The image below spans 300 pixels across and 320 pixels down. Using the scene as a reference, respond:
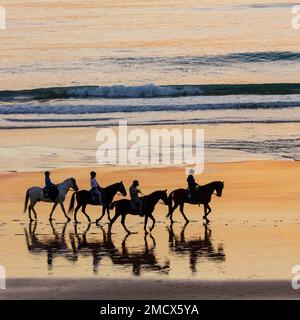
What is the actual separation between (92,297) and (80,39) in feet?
219

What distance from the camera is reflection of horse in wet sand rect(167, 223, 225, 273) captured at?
23.8 metres

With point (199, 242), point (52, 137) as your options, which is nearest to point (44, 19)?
point (52, 137)

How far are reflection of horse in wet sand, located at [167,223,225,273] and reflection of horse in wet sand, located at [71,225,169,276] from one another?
51cm

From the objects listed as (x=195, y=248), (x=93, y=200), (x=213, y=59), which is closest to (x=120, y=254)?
(x=195, y=248)

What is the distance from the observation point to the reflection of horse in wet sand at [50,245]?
24328 mm

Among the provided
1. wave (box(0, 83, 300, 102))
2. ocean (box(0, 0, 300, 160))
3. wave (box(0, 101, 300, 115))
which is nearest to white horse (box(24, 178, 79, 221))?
ocean (box(0, 0, 300, 160))

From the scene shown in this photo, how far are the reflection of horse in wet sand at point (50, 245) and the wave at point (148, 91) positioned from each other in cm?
3382

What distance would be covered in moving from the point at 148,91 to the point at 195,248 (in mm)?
37582

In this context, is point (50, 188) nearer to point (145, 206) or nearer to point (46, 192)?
point (46, 192)

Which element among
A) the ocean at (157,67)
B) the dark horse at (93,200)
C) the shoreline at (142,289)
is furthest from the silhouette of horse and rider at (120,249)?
the ocean at (157,67)

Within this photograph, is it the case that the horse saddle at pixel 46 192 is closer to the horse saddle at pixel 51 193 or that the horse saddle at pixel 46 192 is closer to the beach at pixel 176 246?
the horse saddle at pixel 51 193

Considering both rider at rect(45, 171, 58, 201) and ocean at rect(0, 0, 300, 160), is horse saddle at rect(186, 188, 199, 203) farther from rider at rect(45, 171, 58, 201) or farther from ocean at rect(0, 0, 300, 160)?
ocean at rect(0, 0, 300, 160)

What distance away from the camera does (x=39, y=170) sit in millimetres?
34969

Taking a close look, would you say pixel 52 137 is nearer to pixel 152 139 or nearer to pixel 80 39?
pixel 152 139
